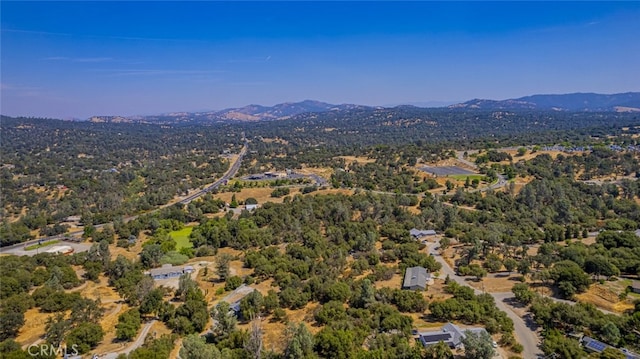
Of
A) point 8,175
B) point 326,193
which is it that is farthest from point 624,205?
point 8,175

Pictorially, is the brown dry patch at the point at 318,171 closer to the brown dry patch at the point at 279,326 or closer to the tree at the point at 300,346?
the brown dry patch at the point at 279,326

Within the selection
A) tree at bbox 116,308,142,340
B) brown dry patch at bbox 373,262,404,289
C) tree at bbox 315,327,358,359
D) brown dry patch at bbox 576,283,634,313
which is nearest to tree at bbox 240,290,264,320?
tree at bbox 116,308,142,340

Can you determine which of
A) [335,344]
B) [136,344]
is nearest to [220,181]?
[136,344]

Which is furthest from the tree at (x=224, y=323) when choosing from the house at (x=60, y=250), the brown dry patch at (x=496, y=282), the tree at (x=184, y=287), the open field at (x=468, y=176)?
the open field at (x=468, y=176)

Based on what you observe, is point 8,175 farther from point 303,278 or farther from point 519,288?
point 519,288

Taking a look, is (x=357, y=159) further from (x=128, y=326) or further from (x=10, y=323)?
(x=10, y=323)
